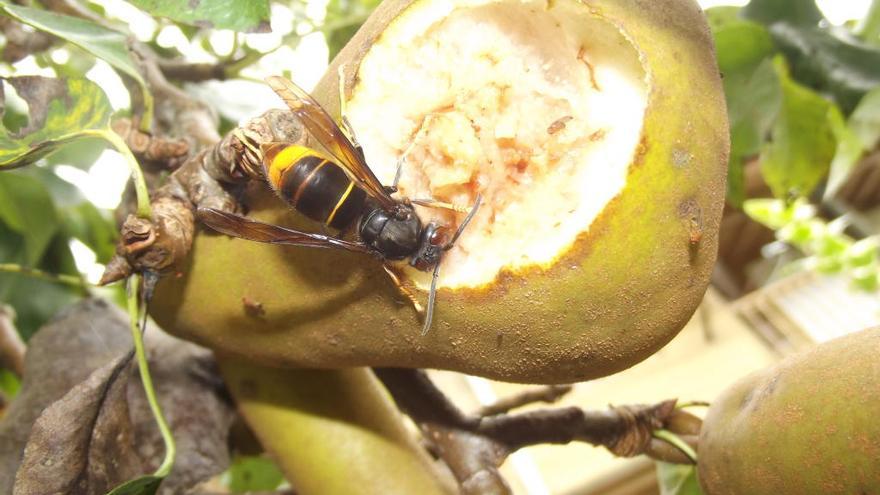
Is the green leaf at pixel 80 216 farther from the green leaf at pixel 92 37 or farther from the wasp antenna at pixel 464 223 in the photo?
the wasp antenna at pixel 464 223

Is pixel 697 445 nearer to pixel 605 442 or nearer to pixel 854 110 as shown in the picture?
pixel 605 442

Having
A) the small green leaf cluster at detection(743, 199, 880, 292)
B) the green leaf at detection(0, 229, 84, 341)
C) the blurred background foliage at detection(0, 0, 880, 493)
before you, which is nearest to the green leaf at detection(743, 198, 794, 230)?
the small green leaf cluster at detection(743, 199, 880, 292)

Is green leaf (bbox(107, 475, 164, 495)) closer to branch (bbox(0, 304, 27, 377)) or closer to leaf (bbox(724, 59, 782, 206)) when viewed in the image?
branch (bbox(0, 304, 27, 377))

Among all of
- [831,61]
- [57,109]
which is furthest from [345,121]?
[831,61]

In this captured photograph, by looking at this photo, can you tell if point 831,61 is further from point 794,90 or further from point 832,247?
point 832,247

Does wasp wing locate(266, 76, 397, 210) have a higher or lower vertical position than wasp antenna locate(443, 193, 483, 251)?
higher

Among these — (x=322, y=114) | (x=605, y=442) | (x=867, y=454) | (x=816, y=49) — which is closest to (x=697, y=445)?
(x=605, y=442)

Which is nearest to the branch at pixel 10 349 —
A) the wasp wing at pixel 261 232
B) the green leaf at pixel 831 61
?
the wasp wing at pixel 261 232
